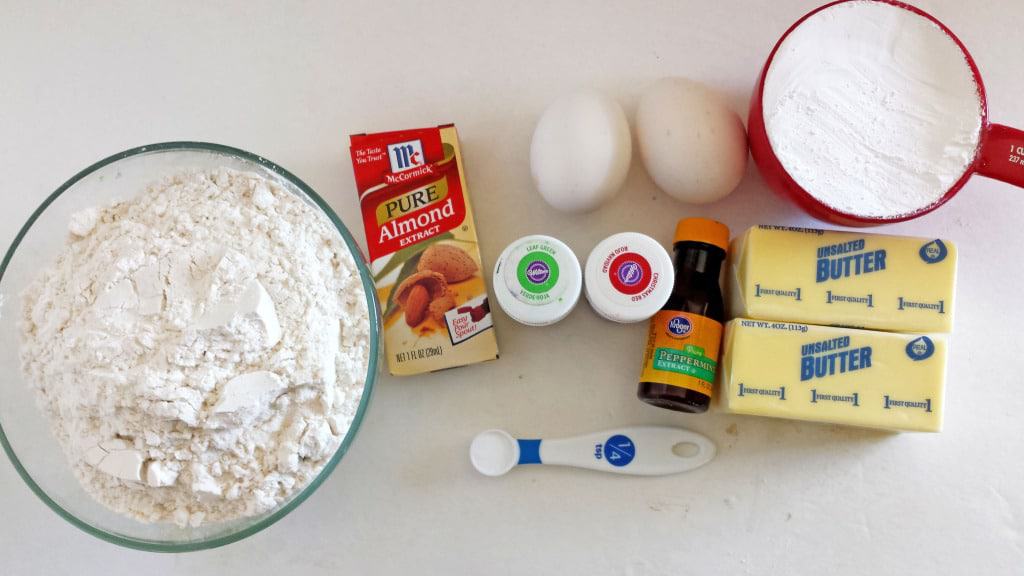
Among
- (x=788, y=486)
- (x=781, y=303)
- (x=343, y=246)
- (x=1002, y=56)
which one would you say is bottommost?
(x=788, y=486)

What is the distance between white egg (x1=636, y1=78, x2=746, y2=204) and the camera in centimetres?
80

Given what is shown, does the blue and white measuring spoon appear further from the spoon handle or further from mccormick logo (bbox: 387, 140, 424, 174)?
mccormick logo (bbox: 387, 140, 424, 174)

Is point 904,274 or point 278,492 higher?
point 904,274

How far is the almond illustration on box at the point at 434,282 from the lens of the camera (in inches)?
33.8

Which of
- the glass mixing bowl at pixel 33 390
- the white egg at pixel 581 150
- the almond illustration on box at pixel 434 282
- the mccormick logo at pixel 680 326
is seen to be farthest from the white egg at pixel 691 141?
the glass mixing bowl at pixel 33 390

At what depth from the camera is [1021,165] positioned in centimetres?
75

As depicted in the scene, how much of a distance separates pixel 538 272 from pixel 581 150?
0.48ft

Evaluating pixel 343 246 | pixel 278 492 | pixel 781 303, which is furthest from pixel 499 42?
pixel 278 492

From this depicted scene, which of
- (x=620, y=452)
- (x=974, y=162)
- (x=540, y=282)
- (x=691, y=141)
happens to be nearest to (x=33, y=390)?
(x=540, y=282)

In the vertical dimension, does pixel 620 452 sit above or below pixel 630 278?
below

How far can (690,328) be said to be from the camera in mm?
797

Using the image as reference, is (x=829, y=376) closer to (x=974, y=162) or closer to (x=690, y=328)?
(x=690, y=328)

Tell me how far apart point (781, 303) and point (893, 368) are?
0.14 meters

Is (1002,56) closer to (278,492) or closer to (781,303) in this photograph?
(781,303)
